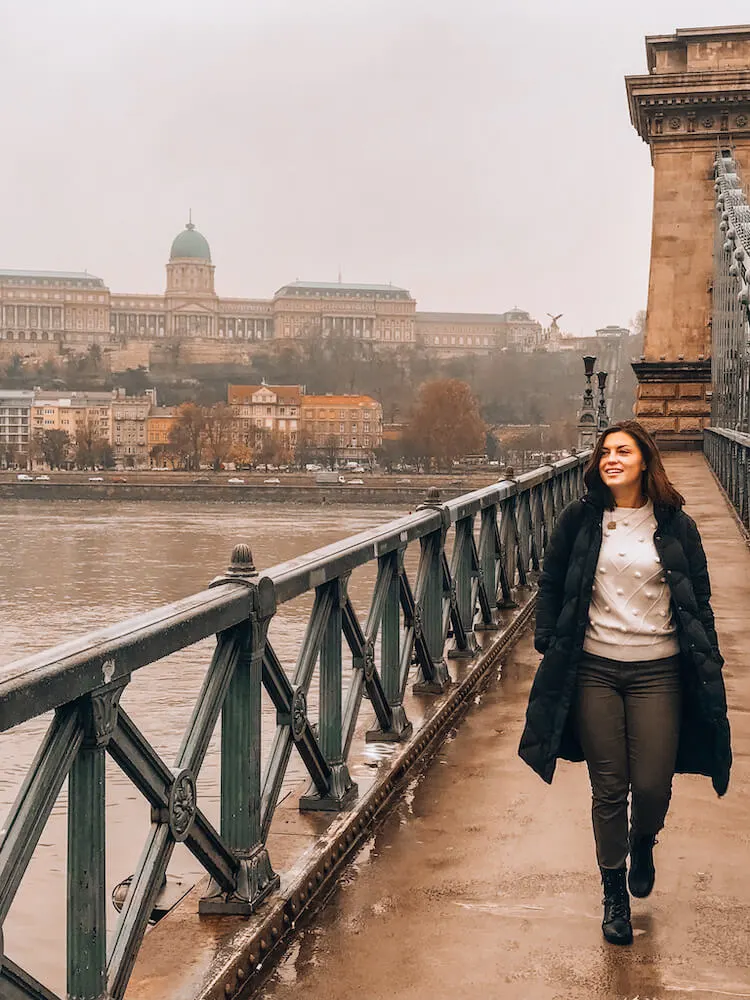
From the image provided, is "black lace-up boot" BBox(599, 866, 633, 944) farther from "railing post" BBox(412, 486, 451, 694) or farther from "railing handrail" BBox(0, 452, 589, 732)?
"railing post" BBox(412, 486, 451, 694)

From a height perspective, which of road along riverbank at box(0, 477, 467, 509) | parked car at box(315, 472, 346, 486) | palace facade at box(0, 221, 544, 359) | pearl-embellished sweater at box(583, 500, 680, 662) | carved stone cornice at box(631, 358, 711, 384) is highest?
palace facade at box(0, 221, 544, 359)

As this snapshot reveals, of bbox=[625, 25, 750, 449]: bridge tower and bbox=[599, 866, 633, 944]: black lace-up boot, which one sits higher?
bbox=[625, 25, 750, 449]: bridge tower

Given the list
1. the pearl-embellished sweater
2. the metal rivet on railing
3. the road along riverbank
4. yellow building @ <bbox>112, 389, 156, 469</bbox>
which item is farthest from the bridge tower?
yellow building @ <bbox>112, 389, 156, 469</bbox>

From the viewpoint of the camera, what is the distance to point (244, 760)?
3.63 metres

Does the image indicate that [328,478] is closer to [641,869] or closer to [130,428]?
[130,428]

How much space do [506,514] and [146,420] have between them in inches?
5453

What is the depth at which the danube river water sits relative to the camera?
8898mm

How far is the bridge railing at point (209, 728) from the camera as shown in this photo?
98.7 inches

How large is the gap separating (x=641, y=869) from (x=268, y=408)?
464ft

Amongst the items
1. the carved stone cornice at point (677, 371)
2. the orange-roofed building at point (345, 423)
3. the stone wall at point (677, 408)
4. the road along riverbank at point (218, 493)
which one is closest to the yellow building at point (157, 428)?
the orange-roofed building at point (345, 423)

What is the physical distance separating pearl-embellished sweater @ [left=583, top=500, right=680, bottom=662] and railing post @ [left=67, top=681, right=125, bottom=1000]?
55.0 inches

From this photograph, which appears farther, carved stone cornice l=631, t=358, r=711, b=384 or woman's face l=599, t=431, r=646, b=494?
carved stone cornice l=631, t=358, r=711, b=384

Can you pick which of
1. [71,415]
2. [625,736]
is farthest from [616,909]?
[71,415]

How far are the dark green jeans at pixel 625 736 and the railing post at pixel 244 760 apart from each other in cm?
83
